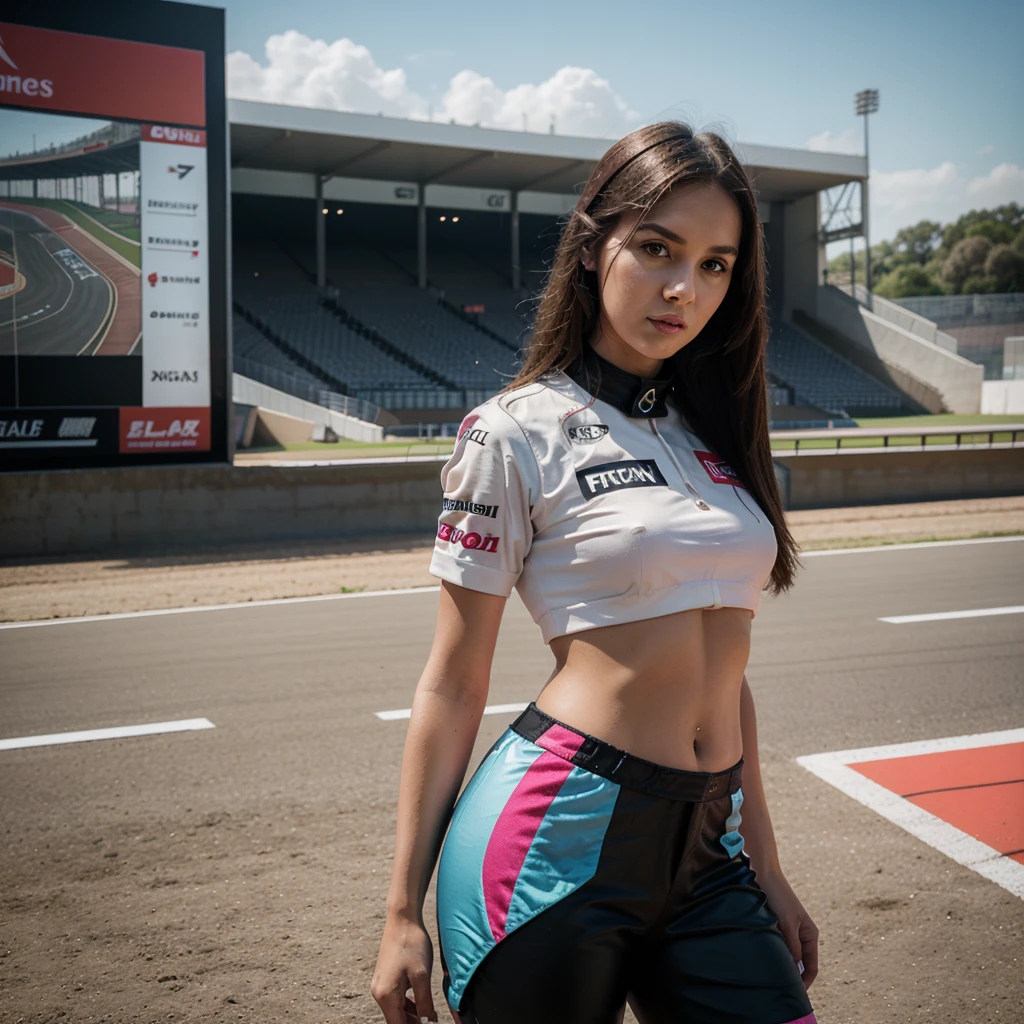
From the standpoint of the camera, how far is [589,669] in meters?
1.75

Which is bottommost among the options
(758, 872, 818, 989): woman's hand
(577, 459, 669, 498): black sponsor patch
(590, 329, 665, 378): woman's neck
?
(758, 872, 818, 989): woman's hand

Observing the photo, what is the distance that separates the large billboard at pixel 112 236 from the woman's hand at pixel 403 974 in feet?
41.9

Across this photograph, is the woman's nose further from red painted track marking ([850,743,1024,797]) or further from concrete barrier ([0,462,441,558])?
concrete barrier ([0,462,441,558])

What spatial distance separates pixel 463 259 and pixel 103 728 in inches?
1980

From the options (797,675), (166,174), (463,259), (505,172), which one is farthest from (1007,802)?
(463,259)

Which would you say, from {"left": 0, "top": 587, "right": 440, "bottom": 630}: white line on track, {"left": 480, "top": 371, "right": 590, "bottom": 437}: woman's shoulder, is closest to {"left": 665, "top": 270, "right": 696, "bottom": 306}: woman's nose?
{"left": 480, "top": 371, "right": 590, "bottom": 437}: woman's shoulder

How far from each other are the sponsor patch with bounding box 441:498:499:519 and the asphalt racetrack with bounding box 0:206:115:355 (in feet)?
41.6

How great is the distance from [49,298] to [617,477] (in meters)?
12.9

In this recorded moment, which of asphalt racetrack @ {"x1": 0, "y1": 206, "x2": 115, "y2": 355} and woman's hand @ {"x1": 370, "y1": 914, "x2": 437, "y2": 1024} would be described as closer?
woman's hand @ {"x1": 370, "y1": 914, "x2": 437, "y2": 1024}

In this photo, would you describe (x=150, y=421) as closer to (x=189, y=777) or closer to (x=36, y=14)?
(x=36, y=14)

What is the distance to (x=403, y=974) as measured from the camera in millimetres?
1696

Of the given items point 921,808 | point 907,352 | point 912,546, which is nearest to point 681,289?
point 921,808

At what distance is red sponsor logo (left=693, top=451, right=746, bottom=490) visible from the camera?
2.03 metres

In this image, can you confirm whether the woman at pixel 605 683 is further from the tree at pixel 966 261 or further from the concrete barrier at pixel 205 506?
the tree at pixel 966 261
